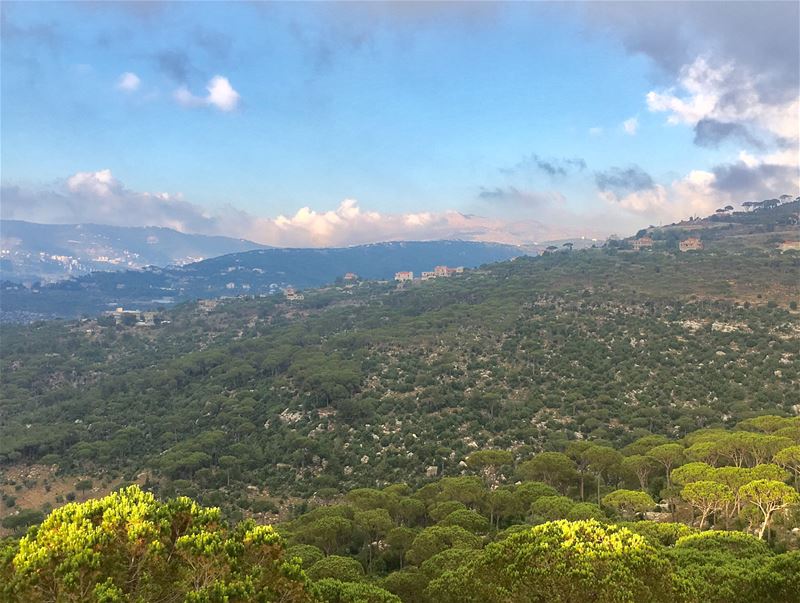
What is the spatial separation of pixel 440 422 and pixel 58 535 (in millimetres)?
54612

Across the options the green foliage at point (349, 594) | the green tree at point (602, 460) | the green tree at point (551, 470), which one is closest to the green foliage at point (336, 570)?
the green foliage at point (349, 594)

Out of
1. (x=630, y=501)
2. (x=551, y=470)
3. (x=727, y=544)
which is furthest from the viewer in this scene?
(x=551, y=470)

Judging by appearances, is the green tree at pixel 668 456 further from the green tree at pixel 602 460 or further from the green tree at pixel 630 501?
the green tree at pixel 630 501

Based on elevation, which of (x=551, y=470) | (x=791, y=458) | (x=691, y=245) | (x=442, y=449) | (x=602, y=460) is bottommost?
(x=442, y=449)

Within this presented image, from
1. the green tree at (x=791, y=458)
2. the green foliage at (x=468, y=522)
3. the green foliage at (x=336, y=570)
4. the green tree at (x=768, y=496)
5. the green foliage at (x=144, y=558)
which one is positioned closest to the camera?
the green foliage at (x=144, y=558)

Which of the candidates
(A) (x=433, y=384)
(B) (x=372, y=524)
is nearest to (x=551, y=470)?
(B) (x=372, y=524)

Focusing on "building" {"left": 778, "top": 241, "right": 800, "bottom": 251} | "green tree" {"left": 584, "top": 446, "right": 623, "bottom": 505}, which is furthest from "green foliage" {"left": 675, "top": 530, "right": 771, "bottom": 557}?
"building" {"left": 778, "top": 241, "right": 800, "bottom": 251}

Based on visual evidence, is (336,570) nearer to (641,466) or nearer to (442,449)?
(641,466)

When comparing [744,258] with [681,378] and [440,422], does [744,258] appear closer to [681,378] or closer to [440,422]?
[681,378]

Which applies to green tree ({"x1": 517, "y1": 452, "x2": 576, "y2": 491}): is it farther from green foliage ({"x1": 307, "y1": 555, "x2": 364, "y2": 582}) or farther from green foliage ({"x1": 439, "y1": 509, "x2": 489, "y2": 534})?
green foliage ({"x1": 307, "y1": 555, "x2": 364, "y2": 582})

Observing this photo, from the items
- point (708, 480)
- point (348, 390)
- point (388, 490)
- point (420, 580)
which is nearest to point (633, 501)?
point (708, 480)

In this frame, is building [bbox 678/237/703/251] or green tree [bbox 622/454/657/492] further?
building [bbox 678/237/703/251]

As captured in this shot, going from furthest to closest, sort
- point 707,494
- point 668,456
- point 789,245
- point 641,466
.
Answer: point 789,245, point 641,466, point 668,456, point 707,494

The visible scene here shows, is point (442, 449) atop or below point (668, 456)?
below
